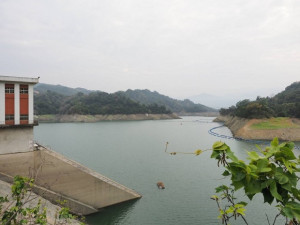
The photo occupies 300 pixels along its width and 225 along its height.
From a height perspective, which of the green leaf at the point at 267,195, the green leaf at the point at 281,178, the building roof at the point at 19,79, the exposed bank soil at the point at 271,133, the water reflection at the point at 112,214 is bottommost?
the water reflection at the point at 112,214

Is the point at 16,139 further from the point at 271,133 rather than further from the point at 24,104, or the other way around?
the point at 271,133

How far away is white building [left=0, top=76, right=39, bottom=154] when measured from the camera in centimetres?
1593

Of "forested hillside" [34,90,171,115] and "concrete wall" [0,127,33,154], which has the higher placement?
"forested hillside" [34,90,171,115]

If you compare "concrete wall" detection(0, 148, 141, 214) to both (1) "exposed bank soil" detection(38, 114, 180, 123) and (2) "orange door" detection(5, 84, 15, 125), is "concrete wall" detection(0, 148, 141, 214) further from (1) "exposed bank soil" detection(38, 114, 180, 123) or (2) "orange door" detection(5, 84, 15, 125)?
(1) "exposed bank soil" detection(38, 114, 180, 123)

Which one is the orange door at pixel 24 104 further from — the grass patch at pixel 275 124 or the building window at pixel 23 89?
the grass patch at pixel 275 124

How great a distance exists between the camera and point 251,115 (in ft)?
209

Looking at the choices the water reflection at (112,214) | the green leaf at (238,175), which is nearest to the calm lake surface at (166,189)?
the water reflection at (112,214)

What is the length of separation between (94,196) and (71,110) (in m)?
98.2

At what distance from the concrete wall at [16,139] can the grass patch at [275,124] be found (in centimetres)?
5550

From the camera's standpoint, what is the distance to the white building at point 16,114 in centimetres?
1593

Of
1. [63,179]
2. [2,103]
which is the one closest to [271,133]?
[63,179]

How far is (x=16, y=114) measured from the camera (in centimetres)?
1642

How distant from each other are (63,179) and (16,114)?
229 inches

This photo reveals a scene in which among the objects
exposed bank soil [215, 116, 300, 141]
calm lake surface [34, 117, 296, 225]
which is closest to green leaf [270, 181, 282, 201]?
calm lake surface [34, 117, 296, 225]
